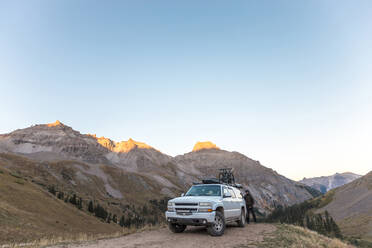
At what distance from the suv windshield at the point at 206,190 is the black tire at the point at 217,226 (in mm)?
1255

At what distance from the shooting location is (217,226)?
40.6 ft

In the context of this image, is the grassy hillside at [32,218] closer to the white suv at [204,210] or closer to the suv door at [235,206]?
the white suv at [204,210]

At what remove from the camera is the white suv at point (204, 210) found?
38.7ft

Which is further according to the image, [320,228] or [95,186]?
[95,186]

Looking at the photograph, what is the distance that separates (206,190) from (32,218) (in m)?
26.5

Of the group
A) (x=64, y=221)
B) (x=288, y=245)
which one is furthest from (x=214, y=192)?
(x=64, y=221)

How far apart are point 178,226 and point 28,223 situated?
73.4 ft

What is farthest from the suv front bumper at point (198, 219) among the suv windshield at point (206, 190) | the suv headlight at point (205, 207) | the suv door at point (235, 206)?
the suv door at point (235, 206)

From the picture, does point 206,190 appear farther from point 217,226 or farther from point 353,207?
point 353,207

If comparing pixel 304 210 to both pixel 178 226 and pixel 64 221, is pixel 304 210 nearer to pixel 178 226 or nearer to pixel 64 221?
pixel 64 221

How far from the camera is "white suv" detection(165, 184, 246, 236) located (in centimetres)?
1179

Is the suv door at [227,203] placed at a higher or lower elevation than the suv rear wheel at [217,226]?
higher

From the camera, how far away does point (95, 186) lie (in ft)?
427

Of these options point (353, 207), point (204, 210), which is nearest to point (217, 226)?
point (204, 210)
